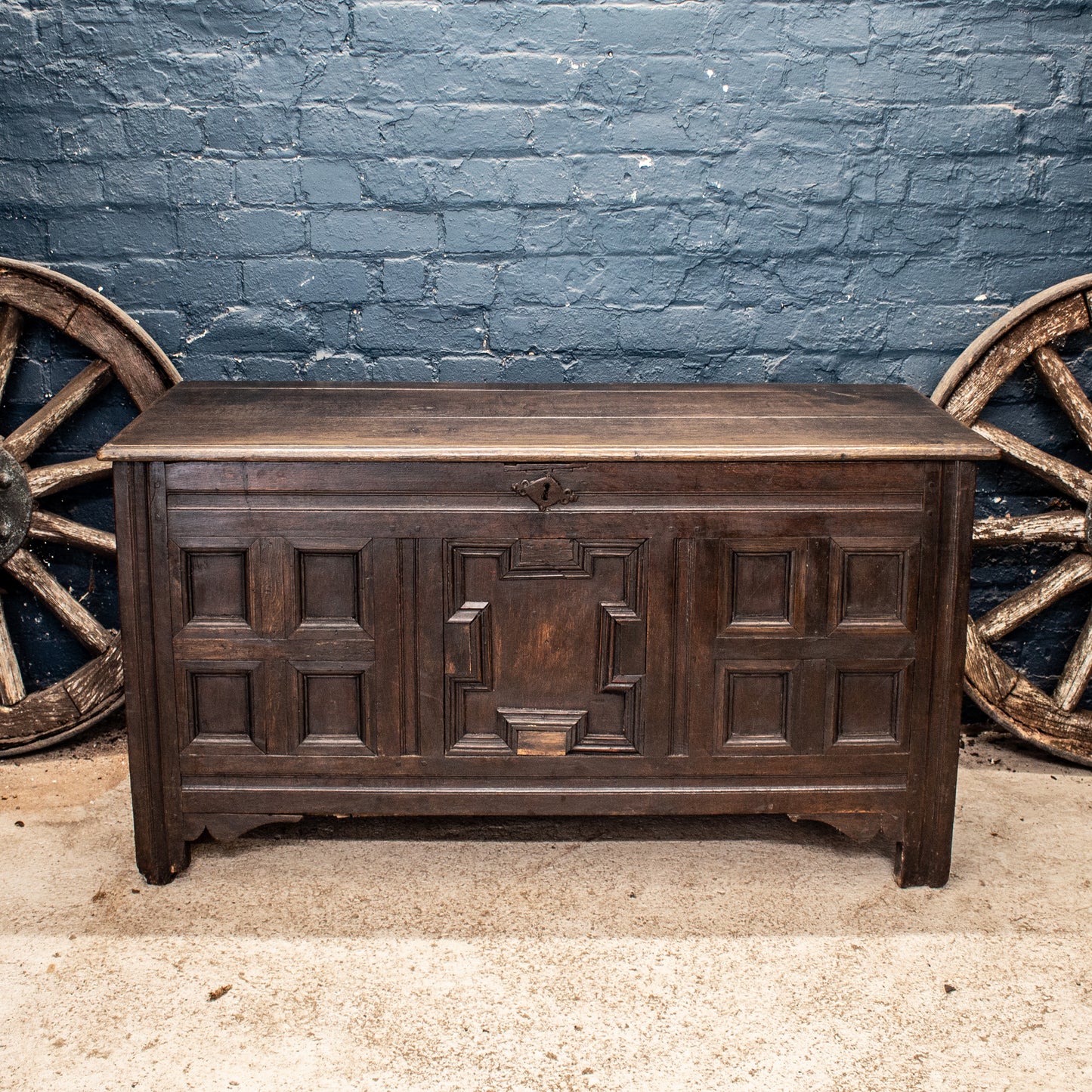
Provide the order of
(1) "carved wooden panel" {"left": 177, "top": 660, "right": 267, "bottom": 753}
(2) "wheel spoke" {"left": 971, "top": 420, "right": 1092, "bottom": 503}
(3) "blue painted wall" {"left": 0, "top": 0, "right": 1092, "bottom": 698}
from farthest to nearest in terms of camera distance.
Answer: (2) "wheel spoke" {"left": 971, "top": 420, "right": 1092, "bottom": 503}, (3) "blue painted wall" {"left": 0, "top": 0, "right": 1092, "bottom": 698}, (1) "carved wooden panel" {"left": 177, "top": 660, "right": 267, "bottom": 753}

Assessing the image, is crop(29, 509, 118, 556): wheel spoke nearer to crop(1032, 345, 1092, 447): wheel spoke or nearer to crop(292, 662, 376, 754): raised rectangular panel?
crop(292, 662, 376, 754): raised rectangular panel

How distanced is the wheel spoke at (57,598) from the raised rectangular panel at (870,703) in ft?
5.78

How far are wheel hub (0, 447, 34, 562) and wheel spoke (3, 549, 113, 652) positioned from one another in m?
0.03

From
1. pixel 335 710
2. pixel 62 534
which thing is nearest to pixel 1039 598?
pixel 335 710

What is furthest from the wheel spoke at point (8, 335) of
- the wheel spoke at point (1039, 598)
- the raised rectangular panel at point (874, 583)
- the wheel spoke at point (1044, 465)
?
the wheel spoke at point (1039, 598)

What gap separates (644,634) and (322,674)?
633 mm

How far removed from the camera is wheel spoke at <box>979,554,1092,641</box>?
2846mm

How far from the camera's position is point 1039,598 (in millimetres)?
2855

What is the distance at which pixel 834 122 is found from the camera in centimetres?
275

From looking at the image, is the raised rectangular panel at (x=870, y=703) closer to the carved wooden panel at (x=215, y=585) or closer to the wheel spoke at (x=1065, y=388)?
the wheel spoke at (x=1065, y=388)

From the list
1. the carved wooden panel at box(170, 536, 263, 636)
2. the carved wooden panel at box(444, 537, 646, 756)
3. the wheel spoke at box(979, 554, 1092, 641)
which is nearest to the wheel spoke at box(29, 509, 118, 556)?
the carved wooden panel at box(170, 536, 263, 636)

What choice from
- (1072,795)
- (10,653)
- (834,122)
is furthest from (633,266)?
(10,653)

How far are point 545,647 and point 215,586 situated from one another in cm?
64

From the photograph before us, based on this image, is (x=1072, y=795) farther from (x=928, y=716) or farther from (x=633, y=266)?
(x=633, y=266)
